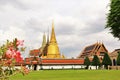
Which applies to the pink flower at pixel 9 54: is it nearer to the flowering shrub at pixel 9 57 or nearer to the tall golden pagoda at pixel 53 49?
the flowering shrub at pixel 9 57

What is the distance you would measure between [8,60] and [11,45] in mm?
251

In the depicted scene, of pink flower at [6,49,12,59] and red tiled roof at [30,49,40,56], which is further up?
red tiled roof at [30,49,40,56]

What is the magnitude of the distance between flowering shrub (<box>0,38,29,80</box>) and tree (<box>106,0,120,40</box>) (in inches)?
1034

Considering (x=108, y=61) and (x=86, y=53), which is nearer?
(x=108, y=61)

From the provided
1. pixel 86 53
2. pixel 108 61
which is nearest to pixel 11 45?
pixel 108 61

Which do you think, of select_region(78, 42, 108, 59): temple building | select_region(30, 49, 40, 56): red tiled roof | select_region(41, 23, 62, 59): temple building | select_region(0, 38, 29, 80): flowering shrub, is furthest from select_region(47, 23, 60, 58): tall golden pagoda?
select_region(0, 38, 29, 80): flowering shrub

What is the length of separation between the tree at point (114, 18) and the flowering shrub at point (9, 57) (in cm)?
2626

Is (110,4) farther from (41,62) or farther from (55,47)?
(55,47)

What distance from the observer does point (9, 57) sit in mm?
4371

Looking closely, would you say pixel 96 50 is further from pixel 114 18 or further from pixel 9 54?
pixel 9 54

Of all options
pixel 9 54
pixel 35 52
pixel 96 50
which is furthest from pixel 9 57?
pixel 35 52

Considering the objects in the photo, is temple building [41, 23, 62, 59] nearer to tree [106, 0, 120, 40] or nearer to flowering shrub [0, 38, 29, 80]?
tree [106, 0, 120, 40]

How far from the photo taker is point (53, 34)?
346 ft

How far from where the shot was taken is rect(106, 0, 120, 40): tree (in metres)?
30.0
